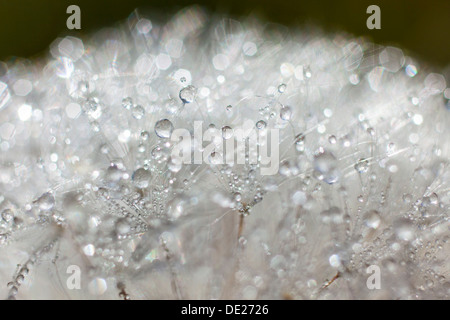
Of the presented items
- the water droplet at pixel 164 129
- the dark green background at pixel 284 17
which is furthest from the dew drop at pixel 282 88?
the dark green background at pixel 284 17

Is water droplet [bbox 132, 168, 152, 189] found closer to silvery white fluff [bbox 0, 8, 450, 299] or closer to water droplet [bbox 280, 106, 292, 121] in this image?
silvery white fluff [bbox 0, 8, 450, 299]

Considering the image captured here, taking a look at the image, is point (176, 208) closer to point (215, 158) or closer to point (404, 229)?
point (215, 158)
